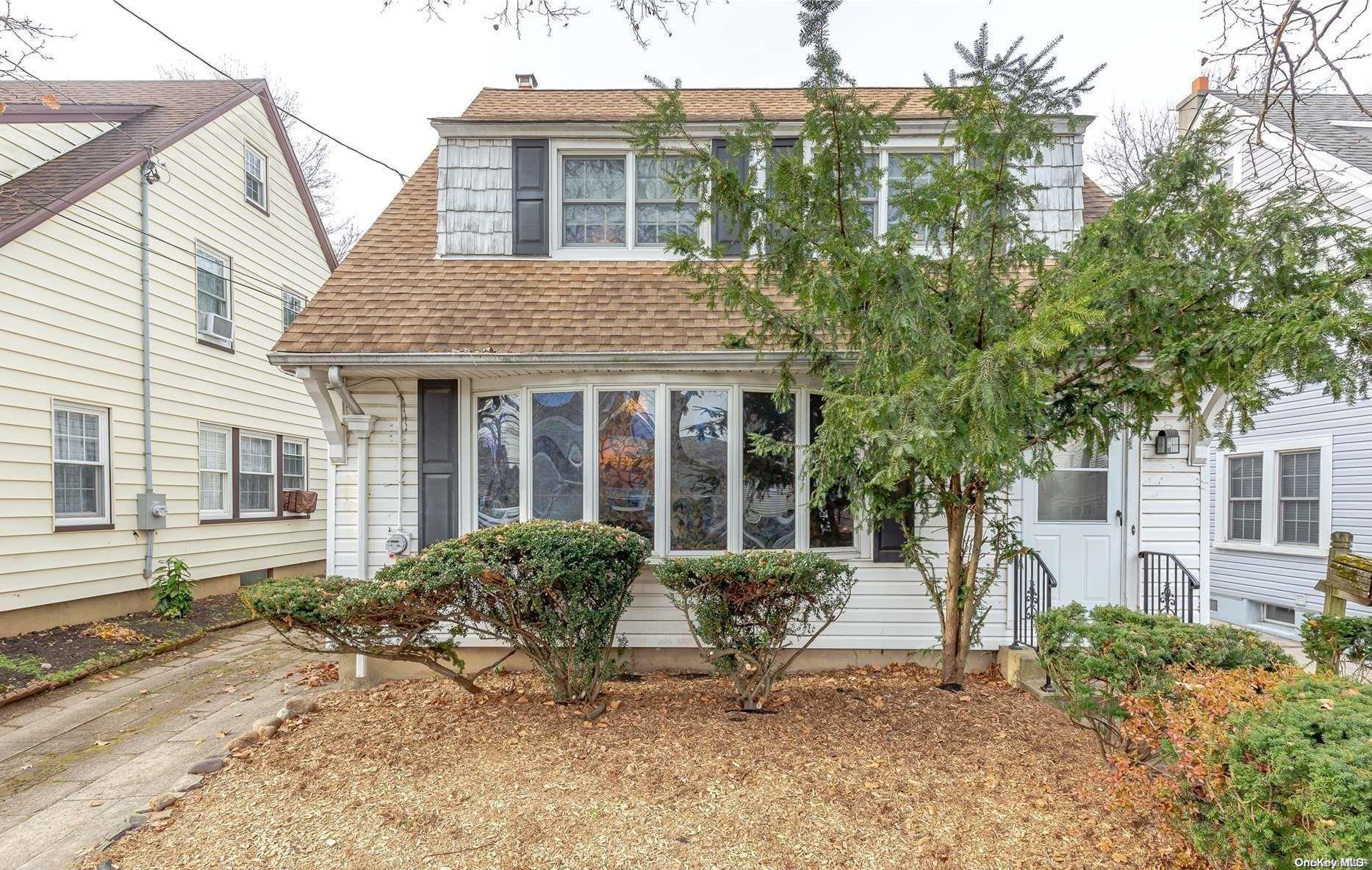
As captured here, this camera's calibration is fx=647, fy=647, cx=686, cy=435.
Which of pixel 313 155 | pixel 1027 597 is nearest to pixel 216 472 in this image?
pixel 1027 597

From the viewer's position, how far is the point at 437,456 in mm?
5375

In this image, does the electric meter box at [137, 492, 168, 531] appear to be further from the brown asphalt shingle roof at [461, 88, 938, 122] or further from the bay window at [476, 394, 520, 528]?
the brown asphalt shingle roof at [461, 88, 938, 122]

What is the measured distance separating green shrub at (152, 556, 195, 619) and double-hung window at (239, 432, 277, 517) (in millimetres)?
1610

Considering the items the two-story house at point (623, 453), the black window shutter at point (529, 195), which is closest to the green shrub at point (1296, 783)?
the two-story house at point (623, 453)

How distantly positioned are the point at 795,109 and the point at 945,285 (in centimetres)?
398

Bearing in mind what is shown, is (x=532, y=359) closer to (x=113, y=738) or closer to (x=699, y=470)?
(x=699, y=470)

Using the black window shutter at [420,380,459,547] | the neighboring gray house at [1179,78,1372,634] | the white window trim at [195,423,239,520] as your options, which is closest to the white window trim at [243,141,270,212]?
the white window trim at [195,423,239,520]

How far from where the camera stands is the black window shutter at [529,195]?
20.6 feet

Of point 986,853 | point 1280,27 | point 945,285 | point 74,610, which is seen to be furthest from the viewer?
point 74,610

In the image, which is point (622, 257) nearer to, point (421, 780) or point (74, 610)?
point (421, 780)

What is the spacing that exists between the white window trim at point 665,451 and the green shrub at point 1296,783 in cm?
311

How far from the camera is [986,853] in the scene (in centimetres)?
280

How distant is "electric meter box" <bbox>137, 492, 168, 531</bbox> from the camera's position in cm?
766

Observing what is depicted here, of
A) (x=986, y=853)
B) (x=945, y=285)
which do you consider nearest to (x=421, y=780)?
(x=986, y=853)
